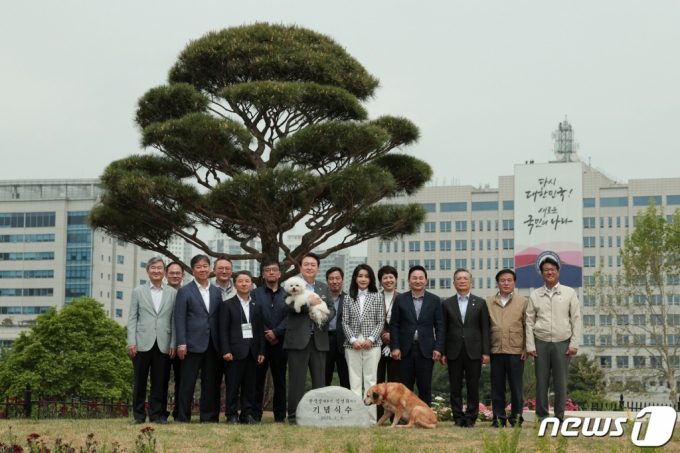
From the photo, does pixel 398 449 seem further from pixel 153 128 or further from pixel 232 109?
pixel 232 109

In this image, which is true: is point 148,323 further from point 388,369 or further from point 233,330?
point 388,369

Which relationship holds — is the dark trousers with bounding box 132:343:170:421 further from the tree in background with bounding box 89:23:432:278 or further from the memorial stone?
the tree in background with bounding box 89:23:432:278

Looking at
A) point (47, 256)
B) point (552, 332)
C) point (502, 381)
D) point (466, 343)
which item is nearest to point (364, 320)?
point (466, 343)

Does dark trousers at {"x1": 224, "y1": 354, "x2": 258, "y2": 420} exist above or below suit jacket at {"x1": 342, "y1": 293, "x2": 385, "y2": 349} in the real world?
below

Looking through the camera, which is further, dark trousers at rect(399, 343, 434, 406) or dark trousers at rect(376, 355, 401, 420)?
dark trousers at rect(376, 355, 401, 420)

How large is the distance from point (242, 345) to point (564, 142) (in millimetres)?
82173

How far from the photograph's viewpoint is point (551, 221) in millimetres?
81375

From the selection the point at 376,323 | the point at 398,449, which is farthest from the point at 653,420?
the point at 376,323

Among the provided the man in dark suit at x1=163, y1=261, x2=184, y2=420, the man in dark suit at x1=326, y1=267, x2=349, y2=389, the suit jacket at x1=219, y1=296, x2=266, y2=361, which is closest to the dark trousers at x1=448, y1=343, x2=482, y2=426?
the man in dark suit at x1=326, y1=267, x2=349, y2=389

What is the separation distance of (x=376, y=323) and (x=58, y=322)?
21.6 meters

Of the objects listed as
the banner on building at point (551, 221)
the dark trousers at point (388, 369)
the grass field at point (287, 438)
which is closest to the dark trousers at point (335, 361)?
the dark trousers at point (388, 369)

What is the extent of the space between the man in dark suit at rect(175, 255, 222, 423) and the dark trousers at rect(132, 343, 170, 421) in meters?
0.20

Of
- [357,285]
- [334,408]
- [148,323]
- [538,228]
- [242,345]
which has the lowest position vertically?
[334,408]

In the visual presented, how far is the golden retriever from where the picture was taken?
8.51m
